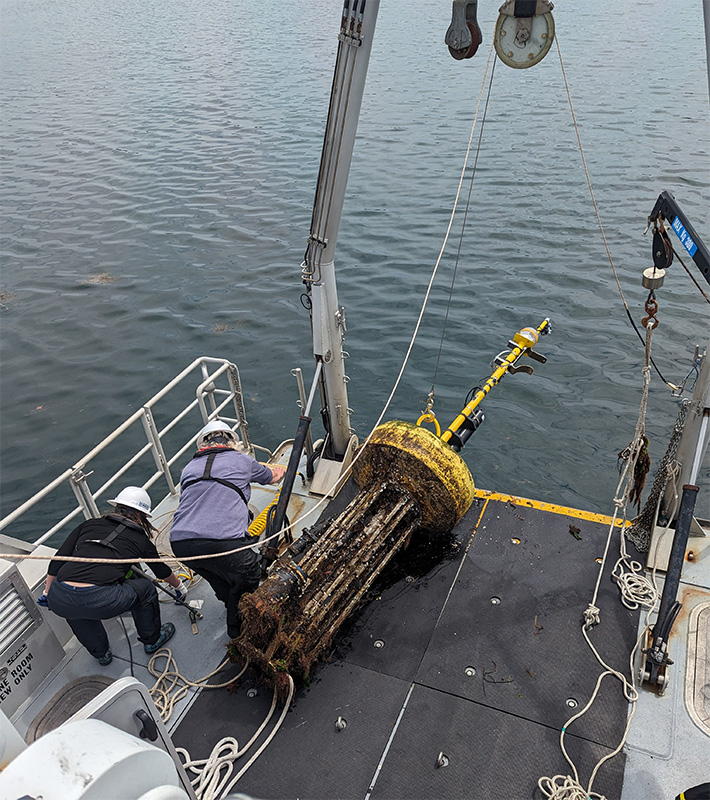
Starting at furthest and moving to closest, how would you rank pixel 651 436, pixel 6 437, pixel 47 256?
1. pixel 47 256
2. pixel 6 437
3. pixel 651 436

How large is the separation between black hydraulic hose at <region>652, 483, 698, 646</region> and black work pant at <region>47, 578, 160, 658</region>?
386 cm

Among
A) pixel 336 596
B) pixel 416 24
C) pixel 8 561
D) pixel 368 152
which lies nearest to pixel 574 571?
pixel 336 596

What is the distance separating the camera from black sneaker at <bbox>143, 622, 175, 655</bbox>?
211 inches

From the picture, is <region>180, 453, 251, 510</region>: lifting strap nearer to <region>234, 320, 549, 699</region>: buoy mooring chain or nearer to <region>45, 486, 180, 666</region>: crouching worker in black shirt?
<region>45, 486, 180, 666</region>: crouching worker in black shirt

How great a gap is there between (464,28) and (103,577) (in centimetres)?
495

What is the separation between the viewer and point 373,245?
1559 centimetres

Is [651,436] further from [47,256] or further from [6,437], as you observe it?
[47,256]

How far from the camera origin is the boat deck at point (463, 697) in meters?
4.35

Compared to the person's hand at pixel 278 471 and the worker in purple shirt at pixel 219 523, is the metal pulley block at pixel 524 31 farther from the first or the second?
the person's hand at pixel 278 471

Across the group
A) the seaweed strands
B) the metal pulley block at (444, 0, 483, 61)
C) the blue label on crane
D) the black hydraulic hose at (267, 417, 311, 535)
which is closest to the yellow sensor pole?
the seaweed strands

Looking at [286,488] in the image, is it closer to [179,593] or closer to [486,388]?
[179,593]

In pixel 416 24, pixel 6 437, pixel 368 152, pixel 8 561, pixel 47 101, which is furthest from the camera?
pixel 416 24

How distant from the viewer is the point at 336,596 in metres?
5.04

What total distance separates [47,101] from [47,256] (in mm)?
15027
